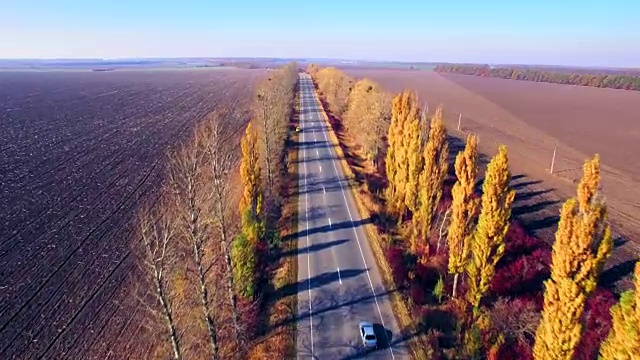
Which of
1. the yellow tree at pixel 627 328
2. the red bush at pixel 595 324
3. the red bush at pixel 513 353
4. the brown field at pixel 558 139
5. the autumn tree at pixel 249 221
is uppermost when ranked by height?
the yellow tree at pixel 627 328

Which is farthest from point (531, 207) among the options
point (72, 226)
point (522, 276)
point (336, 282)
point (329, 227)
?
point (72, 226)

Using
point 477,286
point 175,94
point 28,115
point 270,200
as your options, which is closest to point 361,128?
point 270,200

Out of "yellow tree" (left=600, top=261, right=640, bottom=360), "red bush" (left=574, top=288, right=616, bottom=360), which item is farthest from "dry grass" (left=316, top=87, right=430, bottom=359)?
"yellow tree" (left=600, top=261, right=640, bottom=360)

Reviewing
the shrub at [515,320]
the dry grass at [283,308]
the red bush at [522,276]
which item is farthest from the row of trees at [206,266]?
the red bush at [522,276]

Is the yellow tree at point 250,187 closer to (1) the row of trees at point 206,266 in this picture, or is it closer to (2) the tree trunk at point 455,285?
(1) the row of trees at point 206,266

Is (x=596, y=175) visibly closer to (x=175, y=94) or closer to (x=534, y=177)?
(x=534, y=177)

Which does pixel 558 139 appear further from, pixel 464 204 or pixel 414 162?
pixel 464 204
